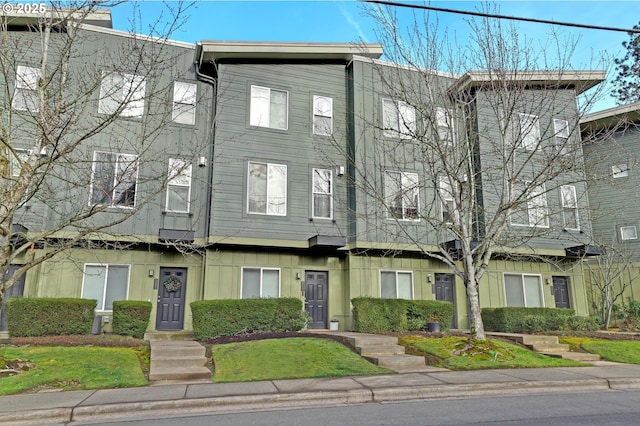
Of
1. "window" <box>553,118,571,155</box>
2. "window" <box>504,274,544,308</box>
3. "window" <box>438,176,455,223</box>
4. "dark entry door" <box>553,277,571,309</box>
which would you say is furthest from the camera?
"dark entry door" <box>553,277,571,309</box>

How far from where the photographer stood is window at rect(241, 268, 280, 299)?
610 inches

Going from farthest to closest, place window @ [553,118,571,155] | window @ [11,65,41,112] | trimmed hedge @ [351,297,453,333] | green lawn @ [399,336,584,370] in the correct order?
trimmed hedge @ [351,297,453,333]
window @ [553,118,571,155]
green lawn @ [399,336,584,370]
window @ [11,65,41,112]

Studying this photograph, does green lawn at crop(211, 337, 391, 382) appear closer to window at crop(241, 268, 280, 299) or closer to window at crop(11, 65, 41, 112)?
window at crop(241, 268, 280, 299)

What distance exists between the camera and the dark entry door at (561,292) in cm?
1884

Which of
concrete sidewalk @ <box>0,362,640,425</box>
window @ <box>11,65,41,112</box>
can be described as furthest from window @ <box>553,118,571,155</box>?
window @ <box>11,65,41,112</box>

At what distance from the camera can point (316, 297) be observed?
16234 mm

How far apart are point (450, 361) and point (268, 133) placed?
989 cm

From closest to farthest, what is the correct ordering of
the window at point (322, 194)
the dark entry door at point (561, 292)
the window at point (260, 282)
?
the window at point (260, 282) < the window at point (322, 194) < the dark entry door at point (561, 292)

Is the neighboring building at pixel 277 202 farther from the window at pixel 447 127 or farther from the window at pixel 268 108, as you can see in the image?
the window at pixel 447 127

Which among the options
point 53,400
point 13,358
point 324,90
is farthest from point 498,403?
point 324,90

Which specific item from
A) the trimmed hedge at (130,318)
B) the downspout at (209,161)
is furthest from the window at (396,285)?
the trimmed hedge at (130,318)

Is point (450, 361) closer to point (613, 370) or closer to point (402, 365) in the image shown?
point (402, 365)

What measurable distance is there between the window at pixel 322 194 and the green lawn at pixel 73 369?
7.78 metres

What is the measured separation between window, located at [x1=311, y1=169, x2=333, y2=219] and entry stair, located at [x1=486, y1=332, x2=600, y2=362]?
23.3 feet
